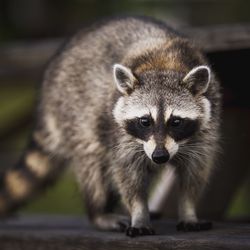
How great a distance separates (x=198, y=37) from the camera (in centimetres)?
649

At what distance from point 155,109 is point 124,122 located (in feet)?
1.10

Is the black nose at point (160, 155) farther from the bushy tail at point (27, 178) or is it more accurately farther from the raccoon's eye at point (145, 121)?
the bushy tail at point (27, 178)

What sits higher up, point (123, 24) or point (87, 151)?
point (123, 24)

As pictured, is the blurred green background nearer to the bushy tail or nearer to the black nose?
the bushy tail

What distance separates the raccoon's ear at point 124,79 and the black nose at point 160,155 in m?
0.66

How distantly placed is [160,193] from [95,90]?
1438 millimetres

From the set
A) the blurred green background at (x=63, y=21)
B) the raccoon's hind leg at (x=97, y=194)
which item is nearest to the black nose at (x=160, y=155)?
the raccoon's hind leg at (x=97, y=194)

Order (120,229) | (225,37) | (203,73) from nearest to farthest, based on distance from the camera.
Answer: (203,73)
(120,229)
(225,37)

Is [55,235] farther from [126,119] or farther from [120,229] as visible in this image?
[126,119]

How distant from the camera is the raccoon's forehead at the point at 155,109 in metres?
5.12

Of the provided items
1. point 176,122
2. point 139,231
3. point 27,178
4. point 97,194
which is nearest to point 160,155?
point 176,122

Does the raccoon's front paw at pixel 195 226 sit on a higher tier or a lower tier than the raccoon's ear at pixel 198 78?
lower

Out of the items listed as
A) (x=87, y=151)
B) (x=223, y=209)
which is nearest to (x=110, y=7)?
(x=223, y=209)

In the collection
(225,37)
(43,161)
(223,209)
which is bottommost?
(223,209)
